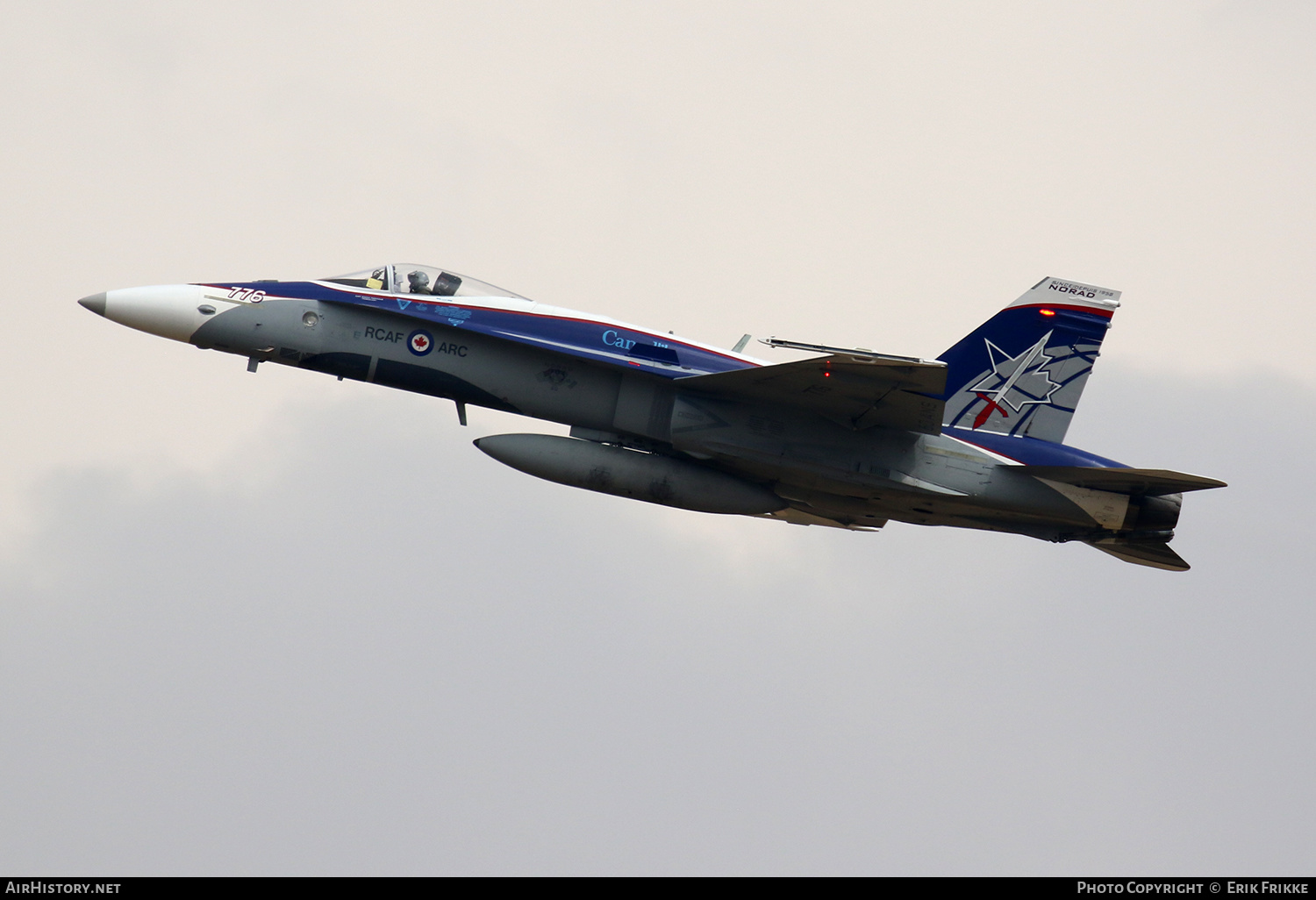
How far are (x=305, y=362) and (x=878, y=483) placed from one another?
29.5 feet

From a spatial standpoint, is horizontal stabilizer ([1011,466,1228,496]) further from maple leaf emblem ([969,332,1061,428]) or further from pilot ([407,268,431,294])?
pilot ([407,268,431,294])

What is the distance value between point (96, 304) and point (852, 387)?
11298 mm

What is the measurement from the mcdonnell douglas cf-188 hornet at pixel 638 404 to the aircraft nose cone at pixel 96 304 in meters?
0.03

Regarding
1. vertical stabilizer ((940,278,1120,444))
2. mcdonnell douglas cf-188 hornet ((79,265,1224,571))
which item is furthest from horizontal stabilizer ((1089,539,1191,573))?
vertical stabilizer ((940,278,1120,444))

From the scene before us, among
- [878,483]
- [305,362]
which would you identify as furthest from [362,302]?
[878,483]

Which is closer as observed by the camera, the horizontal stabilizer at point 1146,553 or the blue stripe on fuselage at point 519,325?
the blue stripe on fuselage at point 519,325

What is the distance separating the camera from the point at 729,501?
21.2 m

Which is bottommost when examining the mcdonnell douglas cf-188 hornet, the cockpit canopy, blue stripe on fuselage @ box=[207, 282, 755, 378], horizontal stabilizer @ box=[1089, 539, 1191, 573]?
horizontal stabilizer @ box=[1089, 539, 1191, 573]

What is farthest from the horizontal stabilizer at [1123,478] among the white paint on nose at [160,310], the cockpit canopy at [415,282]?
the white paint on nose at [160,310]

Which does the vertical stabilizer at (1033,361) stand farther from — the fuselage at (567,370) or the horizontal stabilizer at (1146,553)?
the horizontal stabilizer at (1146,553)

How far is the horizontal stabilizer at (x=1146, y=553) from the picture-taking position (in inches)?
877

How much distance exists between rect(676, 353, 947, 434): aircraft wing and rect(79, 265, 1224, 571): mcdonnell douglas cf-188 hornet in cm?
4

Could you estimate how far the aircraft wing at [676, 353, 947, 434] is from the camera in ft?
62.6
